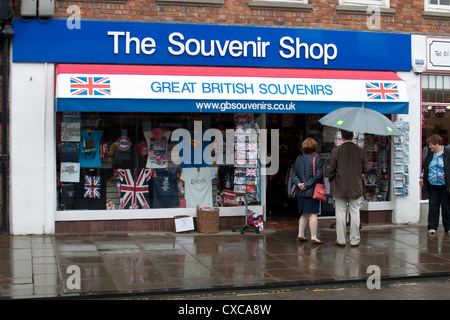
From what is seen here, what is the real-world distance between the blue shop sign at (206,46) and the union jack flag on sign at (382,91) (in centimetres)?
55

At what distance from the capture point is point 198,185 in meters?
10.9

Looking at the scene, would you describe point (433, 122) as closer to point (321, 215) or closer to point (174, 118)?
point (321, 215)

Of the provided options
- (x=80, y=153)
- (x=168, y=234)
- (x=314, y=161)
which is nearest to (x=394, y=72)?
(x=314, y=161)

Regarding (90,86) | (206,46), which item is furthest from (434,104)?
(90,86)

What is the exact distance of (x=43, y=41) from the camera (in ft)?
31.8

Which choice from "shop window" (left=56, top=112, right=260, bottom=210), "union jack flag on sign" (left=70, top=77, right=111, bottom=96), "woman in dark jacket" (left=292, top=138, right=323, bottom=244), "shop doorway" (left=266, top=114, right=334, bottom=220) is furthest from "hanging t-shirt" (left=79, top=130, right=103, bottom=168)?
"shop doorway" (left=266, top=114, right=334, bottom=220)

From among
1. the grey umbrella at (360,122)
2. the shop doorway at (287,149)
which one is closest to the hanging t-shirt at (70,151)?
the shop doorway at (287,149)

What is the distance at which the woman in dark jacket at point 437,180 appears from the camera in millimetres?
10062

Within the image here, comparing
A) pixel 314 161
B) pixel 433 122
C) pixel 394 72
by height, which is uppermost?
pixel 394 72

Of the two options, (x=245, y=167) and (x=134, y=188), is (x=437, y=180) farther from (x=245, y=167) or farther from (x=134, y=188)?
(x=134, y=188)

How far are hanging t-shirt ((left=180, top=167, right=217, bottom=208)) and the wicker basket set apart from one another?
643 millimetres

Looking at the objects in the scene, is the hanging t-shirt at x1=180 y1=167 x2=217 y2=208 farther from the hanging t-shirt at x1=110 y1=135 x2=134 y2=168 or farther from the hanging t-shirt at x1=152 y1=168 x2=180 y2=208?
the hanging t-shirt at x1=110 y1=135 x2=134 y2=168
